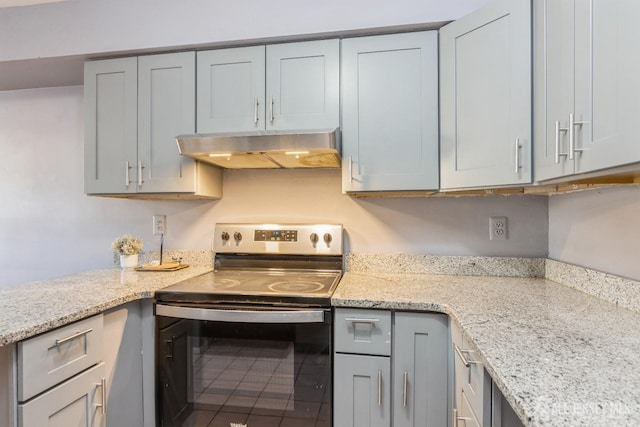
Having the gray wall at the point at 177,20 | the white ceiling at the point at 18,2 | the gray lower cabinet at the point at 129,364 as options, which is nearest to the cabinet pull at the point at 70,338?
the gray lower cabinet at the point at 129,364

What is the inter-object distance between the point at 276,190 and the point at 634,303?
1.68 meters

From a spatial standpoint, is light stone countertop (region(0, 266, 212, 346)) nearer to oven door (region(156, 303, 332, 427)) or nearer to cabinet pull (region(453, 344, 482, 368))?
oven door (region(156, 303, 332, 427))

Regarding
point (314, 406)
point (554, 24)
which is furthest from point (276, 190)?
point (554, 24)

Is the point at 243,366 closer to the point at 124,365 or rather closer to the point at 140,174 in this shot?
the point at 124,365

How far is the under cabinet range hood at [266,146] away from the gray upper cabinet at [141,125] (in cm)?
18

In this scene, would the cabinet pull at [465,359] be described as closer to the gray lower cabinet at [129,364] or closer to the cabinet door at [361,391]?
the cabinet door at [361,391]

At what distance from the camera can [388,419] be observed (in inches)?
54.7

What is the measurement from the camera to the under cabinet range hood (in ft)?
5.10

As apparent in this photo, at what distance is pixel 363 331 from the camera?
1.40m

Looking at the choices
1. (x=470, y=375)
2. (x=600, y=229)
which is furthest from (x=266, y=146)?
(x=600, y=229)

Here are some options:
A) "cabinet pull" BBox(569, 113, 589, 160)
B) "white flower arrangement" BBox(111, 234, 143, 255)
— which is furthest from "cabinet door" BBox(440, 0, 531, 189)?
"white flower arrangement" BBox(111, 234, 143, 255)

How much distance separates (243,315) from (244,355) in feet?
0.61

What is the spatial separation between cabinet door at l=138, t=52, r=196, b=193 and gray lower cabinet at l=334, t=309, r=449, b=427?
1139 millimetres

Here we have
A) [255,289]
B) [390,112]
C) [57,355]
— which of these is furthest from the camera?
[390,112]
